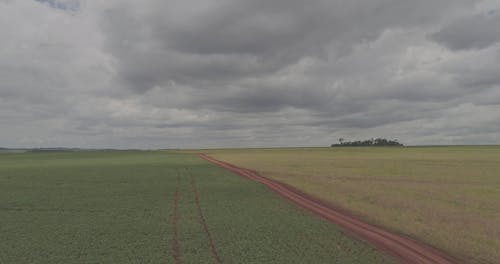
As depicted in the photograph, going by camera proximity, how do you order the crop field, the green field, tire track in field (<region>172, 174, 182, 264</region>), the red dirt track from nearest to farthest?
tire track in field (<region>172, 174, 182, 264</region>) < the green field < the red dirt track < the crop field

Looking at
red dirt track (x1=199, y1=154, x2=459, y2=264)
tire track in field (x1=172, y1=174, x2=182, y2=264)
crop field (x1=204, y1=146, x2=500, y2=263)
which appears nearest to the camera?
tire track in field (x1=172, y1=174, x2=182, y2=264)

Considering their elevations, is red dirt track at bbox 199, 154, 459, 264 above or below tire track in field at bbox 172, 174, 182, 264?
below

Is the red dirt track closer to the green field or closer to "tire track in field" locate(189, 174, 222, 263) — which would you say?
the green field

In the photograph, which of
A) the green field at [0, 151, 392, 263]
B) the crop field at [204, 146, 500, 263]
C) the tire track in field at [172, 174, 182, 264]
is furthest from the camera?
the crop field at [204, 146, 500, 263]

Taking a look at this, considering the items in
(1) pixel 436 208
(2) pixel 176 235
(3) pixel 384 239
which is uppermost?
(2) pixel 176 235

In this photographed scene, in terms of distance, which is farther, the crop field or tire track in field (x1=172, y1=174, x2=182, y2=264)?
the crop field

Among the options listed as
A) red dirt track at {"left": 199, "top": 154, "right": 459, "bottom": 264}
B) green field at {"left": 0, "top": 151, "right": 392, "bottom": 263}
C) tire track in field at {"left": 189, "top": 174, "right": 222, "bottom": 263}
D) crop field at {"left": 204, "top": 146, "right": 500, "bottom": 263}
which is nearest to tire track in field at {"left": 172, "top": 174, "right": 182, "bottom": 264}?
green field at {"left": 0, "top": 151, "right": 392, "bottom": 263}

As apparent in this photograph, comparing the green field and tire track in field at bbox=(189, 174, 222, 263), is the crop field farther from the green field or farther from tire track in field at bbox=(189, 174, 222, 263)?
tire track in field at bbox=(189, 174, 222, 263)

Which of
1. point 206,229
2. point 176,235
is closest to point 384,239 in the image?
point 206,229

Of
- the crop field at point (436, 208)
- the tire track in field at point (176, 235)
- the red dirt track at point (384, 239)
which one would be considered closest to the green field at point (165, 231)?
the tire track in field at point (176, 235)

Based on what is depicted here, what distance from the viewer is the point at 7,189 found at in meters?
23.4

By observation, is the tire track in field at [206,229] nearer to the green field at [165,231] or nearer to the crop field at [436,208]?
the green field at [165,231]

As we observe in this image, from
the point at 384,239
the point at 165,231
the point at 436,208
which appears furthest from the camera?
the point at 436,208

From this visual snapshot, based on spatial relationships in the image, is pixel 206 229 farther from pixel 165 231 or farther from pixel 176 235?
pixel 165 231
